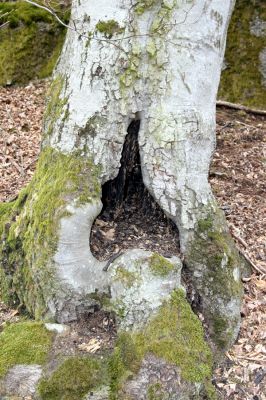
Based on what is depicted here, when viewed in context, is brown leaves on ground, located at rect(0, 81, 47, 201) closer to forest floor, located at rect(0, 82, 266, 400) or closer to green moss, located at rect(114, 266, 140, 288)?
forest floor, located at rect(0, 82, 266, 400)

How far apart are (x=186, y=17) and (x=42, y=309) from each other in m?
2.36

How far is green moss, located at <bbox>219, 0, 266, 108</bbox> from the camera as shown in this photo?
7.62 m

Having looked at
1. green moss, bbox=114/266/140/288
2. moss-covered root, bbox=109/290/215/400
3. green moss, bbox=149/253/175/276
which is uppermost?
green moss, bbox=149/253/175/276

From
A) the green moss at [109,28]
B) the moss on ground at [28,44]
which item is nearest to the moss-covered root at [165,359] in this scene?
the green moss at [109,28]

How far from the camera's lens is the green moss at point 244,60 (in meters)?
7.62

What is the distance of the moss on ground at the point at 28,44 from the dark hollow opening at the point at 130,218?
17.5 feet

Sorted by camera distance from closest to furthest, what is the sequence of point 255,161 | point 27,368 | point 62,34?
1. point 27,368
2. point 255,161
3. point 62,34

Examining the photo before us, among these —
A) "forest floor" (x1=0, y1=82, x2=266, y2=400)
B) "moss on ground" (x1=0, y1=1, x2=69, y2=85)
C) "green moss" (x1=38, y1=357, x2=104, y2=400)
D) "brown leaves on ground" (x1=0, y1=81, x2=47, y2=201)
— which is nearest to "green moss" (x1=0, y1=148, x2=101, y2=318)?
"forest floor" (x1=0, y1=82, x2=266, y2=400)

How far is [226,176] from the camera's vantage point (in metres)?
5.81

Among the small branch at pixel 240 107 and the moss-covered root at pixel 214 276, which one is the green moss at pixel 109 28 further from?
the small branch at pixel 240 107

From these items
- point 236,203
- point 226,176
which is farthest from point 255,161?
point 236,203

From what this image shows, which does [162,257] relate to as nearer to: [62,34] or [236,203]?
[236,203]

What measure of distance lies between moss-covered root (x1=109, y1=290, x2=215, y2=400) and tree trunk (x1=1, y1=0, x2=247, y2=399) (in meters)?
0.22

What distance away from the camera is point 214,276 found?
3703 millimetres
